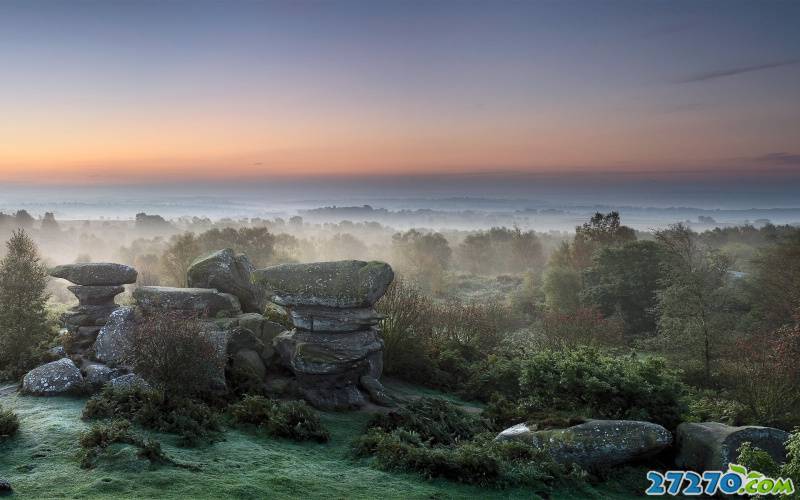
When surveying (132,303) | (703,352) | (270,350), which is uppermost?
(132,303)

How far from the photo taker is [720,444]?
13938 mm

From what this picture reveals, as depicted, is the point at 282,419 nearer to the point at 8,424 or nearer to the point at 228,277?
the point at 8,424

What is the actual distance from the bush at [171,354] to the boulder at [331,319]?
493cm

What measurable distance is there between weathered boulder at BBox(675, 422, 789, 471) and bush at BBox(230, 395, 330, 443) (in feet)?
35.1

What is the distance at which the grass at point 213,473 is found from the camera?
976cm

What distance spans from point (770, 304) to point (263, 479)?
3727cm

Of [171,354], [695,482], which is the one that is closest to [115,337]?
[171,354]

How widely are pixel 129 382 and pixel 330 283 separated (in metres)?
7.37

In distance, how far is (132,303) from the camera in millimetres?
22719

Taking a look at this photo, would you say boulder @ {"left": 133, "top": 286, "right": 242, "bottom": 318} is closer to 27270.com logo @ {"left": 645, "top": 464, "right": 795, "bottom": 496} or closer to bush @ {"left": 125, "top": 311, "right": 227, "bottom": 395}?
bush @ {"left": 125, "top": 311, "right": 227, "bottom": 395}

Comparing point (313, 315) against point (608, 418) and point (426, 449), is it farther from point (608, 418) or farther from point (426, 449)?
point (608, 418)

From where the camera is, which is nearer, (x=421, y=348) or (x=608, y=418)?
(x=608, y=418)

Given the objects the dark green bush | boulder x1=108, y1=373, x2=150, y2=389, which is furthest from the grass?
the dark green bush

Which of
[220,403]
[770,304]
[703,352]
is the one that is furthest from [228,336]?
[770,304]
